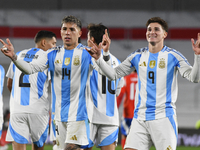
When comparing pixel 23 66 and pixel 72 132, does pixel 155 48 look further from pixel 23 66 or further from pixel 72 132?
pixel 23 66

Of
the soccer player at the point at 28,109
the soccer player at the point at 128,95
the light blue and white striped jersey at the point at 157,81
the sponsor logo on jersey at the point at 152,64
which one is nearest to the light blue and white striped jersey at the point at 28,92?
the soccer player at the point at 28,109

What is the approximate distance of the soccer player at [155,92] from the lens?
385 centimetres

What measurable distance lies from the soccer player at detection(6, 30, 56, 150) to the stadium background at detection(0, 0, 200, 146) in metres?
11.1

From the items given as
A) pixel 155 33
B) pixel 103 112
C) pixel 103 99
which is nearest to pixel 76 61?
pixel 103 99

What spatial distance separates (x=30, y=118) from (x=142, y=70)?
208 cm

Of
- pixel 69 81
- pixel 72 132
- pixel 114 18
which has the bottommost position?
pixel 72 132

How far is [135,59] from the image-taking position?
13.7 ft

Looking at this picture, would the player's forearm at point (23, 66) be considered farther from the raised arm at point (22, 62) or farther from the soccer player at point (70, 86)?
the soccer player at point (70, 86)

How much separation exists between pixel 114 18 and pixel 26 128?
43.7 ft

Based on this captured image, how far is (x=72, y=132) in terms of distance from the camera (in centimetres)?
416

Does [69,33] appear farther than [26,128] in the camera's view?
No

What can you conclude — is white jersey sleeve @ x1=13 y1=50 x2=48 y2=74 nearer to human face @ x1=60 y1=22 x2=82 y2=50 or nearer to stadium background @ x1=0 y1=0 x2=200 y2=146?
human face @ x1=60 y1=22 x2=82 y2=50

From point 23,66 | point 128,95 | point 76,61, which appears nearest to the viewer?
point 23,66

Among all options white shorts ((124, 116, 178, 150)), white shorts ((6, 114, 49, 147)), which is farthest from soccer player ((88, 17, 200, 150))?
white shorts ((6, 114, 49, 147))
